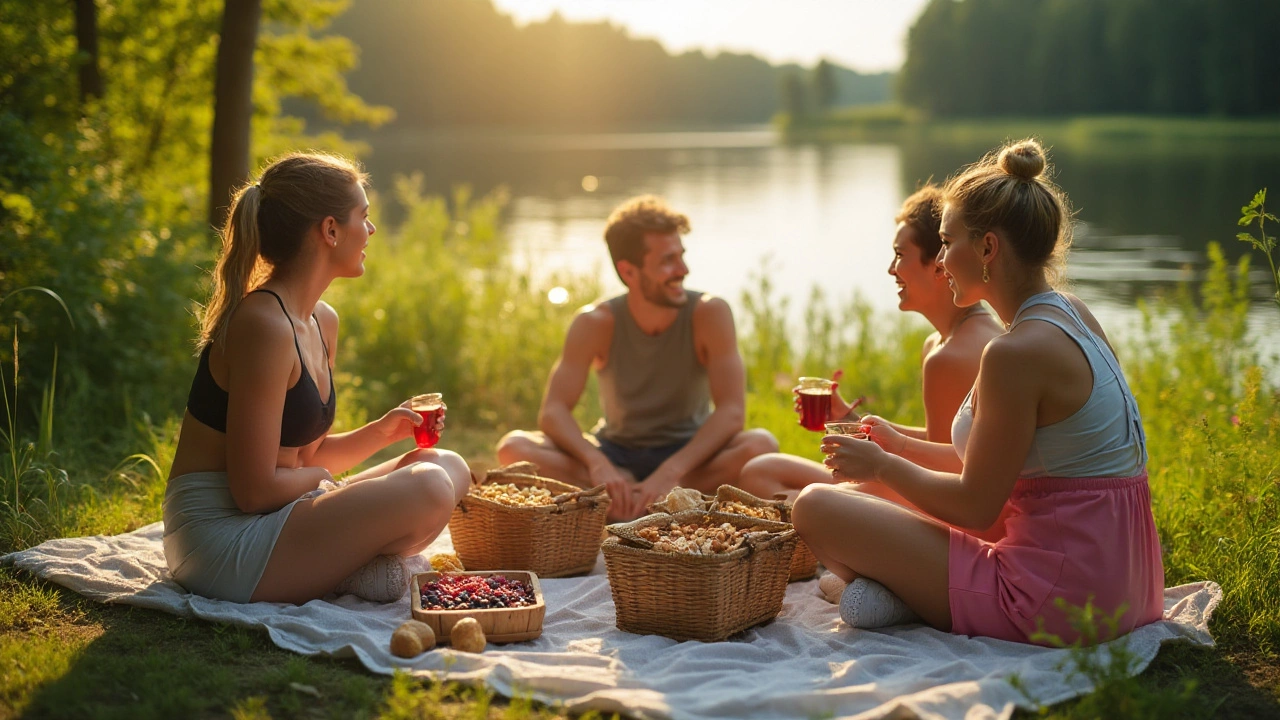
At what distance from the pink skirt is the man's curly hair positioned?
84.2 inches

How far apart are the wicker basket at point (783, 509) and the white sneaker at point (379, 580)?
3.74 ft

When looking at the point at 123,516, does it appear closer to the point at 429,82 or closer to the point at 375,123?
the point at 375,123

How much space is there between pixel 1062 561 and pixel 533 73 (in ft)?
257

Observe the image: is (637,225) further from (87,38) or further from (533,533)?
(87,38)

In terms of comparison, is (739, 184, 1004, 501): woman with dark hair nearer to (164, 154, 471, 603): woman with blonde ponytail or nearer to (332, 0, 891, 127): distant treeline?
(164, 154, 471, 603): woman with blonde ponytail

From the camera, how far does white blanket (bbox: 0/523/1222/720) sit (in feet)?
9.18

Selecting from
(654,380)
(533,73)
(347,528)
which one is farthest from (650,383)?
(533,73)

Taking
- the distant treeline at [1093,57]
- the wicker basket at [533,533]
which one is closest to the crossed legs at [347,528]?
the wicker basket at [533,533]

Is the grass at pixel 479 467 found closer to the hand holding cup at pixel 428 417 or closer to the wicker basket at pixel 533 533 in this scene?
the hand holding cup at pixel 428 417

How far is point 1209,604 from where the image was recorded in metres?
3.48

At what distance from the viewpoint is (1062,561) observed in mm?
3045

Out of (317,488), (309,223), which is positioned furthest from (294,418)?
(309,223)

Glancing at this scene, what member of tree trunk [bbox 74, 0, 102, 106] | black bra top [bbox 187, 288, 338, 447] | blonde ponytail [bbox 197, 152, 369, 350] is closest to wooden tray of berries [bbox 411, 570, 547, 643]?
black bra top [bbox 187, 288, 338, 447]

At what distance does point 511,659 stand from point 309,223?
1.60m
